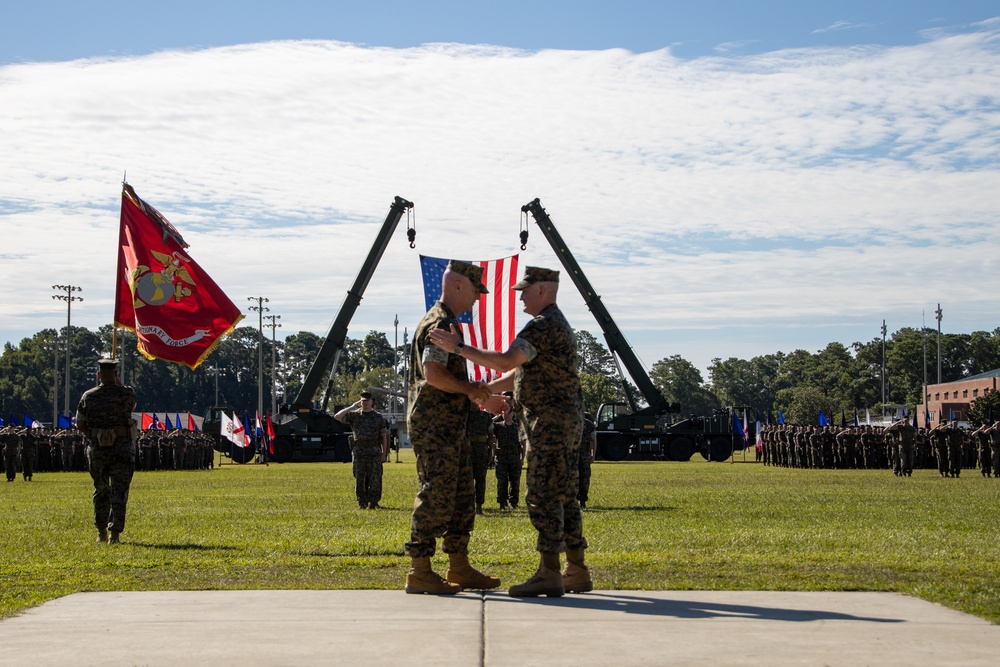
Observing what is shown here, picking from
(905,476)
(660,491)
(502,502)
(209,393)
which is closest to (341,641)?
(502,502)

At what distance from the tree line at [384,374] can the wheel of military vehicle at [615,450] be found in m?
69.5

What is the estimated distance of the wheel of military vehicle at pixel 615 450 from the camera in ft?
174

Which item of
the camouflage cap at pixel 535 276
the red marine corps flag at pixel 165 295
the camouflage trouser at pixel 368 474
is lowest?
the camouflage trouser at pixel 368 474

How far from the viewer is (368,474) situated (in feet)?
62.8

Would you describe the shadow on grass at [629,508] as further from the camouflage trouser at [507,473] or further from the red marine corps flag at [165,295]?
the red marine corps flag at [165,295]

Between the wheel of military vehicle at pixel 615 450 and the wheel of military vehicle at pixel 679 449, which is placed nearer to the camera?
the wheel of military vehicle at pixel 615 450

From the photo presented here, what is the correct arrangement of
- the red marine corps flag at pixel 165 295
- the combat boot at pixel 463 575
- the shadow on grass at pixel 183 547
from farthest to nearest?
the red marine corps flag at pixel 165 295, the shadow on grass at pixel 183 547, the combat boot at pixel 463 575

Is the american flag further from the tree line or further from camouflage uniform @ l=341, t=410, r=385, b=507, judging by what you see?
the tree line

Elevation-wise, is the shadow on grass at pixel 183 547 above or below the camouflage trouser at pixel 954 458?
below

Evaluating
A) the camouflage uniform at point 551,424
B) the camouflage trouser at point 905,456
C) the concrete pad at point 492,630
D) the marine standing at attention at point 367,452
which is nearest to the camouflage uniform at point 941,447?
the camouflage trouser at point 905,456

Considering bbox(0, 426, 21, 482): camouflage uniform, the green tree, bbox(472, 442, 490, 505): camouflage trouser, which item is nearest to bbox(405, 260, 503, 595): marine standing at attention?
bbox(472, 442, 490, 505): camouflage trouser

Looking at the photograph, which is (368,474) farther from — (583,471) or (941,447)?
(941,447)

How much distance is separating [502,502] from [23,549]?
8.30 meters

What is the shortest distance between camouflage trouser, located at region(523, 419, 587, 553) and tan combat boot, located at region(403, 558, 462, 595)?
615 millimetres
